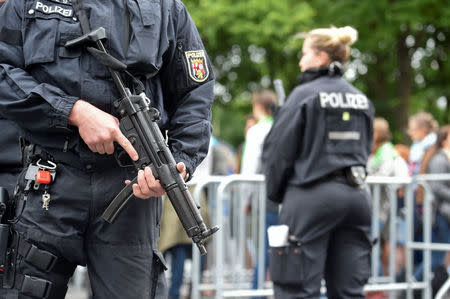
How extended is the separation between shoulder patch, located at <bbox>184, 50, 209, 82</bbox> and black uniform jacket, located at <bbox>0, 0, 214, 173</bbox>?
125mm

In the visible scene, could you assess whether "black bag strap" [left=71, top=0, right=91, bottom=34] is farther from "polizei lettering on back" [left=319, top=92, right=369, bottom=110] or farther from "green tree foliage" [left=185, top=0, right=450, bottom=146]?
"green tree foliage" [left=185, top=0, right=450, bottom=146]

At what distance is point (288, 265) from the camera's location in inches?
189

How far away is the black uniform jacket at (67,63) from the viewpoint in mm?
2695

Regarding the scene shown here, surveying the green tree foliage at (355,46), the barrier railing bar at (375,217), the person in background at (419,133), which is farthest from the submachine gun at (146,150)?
the green tree foliage at (355,46)

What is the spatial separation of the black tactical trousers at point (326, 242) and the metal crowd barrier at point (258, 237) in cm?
149

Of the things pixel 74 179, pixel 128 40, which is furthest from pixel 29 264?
pixel 128 40

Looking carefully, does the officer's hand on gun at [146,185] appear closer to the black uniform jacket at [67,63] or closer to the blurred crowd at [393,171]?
the black uniform jacket at [67,63]

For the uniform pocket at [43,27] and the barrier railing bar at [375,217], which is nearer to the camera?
the uniform pocket at [43,27]

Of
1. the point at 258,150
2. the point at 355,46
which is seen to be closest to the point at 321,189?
the point at 258,150

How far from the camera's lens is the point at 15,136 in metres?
3.08

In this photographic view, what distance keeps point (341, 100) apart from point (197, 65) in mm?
2079

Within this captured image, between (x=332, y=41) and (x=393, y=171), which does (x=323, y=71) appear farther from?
(x=393, y=171)

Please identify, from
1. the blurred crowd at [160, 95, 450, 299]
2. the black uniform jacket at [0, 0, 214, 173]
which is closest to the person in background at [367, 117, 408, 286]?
the blurred crowd at [160, 95, 450, 299]

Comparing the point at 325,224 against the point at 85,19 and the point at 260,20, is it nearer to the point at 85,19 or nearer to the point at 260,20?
the point at 85,19
